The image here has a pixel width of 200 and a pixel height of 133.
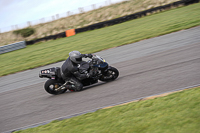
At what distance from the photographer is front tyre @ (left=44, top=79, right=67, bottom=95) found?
8.02 m

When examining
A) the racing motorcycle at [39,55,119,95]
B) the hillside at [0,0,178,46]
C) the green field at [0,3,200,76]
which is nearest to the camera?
the racing motorcycle at [39,55,119,95]

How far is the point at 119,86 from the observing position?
7.38m

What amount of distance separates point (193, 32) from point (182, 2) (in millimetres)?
13471

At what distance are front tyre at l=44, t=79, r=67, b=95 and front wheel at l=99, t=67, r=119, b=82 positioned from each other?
5.04ft

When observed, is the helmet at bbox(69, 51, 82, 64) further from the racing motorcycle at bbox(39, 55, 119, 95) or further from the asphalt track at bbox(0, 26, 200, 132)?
the asphalt track at bbox(0, 26, 200, 132)

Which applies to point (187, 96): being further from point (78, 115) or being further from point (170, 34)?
point (170, 34)

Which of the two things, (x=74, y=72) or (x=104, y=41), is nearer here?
(x=74, y=72)

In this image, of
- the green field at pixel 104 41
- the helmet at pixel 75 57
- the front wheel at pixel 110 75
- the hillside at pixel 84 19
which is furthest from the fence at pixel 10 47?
the front wheel at pixel 110 75

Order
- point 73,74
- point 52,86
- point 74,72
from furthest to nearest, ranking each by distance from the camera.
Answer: point 52,86 → point 73,74 → point 74,72

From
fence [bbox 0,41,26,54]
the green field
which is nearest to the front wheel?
the green field

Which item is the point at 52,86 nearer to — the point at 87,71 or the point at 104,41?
the point at 87,71

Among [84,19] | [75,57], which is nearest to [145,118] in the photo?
[75,57]

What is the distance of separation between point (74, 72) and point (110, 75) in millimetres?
1252

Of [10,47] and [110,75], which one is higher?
[10,47]
